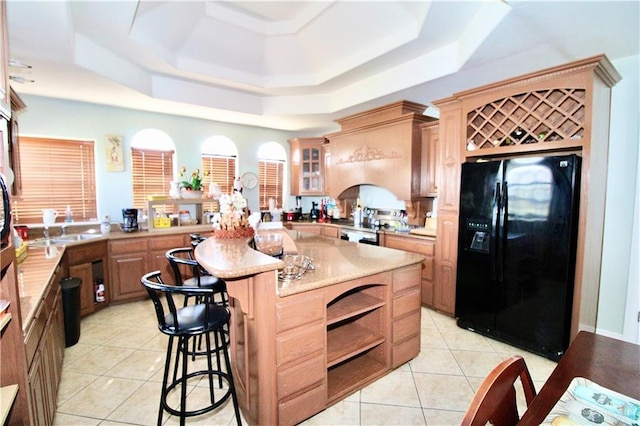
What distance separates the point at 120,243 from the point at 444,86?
4328 millimetres

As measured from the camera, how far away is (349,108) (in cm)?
434

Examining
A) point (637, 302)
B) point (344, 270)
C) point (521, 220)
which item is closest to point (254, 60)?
point (344, 270)

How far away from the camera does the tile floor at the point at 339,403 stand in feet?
6.34

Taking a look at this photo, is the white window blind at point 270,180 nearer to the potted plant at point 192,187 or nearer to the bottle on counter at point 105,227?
the potted plant at point 192,187

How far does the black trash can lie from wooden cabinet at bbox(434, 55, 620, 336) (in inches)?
149

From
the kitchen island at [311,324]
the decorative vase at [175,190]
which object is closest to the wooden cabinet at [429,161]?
the kitchen island at [311,324]

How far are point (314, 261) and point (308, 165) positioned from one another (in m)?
3.67

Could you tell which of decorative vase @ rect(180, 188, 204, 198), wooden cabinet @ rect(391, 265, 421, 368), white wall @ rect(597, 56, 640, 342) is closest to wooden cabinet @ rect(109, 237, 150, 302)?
decorative vase @ rect(180, 188, 204, 198)

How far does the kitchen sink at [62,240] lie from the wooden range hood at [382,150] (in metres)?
3.54

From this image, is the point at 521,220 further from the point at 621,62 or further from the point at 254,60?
the point at 254,60

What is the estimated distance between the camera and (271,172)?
229 inches

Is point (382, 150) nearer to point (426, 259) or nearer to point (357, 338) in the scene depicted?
point (426, 259)

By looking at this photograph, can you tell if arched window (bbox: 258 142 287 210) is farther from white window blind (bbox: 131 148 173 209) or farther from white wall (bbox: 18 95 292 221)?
white window blind (bbox: 131 148 173 209)

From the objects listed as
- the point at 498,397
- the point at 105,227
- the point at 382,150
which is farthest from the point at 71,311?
the point at 382,150
